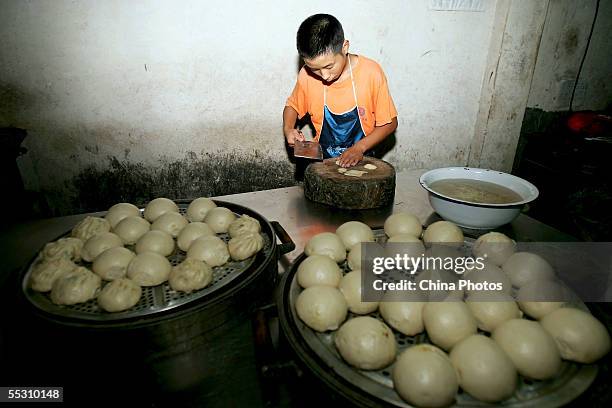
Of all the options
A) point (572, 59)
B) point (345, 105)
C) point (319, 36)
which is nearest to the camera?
point (319, 36)

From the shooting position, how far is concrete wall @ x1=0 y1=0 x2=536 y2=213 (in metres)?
2.94

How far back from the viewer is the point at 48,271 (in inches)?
46.9

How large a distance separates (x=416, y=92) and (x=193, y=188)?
2713mm

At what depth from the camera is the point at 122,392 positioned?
99cm

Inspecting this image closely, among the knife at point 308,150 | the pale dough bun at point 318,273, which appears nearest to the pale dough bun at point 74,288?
the pale dough bun at point 318,273

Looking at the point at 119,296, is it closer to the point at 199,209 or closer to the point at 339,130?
the point at 199,209

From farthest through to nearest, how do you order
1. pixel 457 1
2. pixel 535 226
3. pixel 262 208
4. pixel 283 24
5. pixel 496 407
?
pixel 457 1 → pixel 283 24 → pixel 262 208 → pixel 535 226 → pixel 496 407

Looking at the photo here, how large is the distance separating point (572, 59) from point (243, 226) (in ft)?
15.3

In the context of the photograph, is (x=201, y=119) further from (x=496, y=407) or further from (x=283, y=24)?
(x=496, y=407)

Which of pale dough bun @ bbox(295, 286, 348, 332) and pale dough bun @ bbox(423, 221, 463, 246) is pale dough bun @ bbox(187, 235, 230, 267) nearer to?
pale dough bun @ bbox(295, 286, 348, 332)

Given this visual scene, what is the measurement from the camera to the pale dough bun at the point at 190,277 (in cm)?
117

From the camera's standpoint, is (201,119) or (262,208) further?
(201,119)

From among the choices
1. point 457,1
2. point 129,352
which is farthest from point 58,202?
point 457,1

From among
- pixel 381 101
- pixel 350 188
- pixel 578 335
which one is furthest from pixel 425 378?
pixel 381 101
